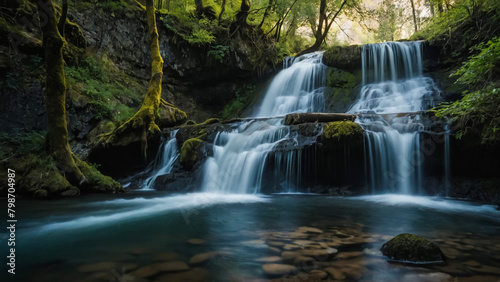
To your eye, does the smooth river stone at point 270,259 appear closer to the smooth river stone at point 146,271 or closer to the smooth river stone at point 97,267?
the smooth river stone at point 146,271

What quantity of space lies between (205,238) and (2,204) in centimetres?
461

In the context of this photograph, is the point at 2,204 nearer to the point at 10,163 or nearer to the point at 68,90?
the point at 10,163

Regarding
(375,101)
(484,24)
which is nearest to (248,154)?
(375,101)

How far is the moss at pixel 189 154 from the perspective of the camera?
819 cm

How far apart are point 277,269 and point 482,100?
497cm

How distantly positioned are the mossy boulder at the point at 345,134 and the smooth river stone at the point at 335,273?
5.06 metres

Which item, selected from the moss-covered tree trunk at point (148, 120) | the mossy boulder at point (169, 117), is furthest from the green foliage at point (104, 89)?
the mossy boulder at point (169, 117)

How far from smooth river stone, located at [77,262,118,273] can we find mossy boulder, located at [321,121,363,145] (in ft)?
18.6

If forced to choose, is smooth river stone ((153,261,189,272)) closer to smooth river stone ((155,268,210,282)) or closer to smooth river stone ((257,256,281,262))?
smooth river stone ((155,268,210,282))

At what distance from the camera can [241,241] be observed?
276cm

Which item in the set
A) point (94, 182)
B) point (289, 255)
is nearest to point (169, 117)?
point (94, 182)

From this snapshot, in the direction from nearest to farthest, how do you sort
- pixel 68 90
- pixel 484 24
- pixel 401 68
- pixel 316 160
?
1. pixel 316 160
2. pixel 68 90
3. pixel 484 24
4. pixel 401 68

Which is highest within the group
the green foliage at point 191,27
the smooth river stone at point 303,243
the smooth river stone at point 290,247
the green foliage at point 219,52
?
the green foliage at point 191,27

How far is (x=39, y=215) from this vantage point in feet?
13.7
